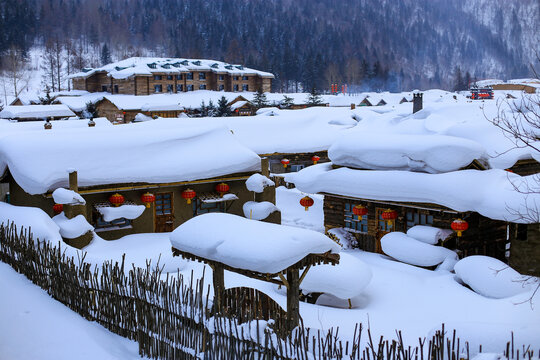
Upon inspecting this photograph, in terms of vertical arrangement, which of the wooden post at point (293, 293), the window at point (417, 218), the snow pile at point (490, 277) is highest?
the wooden post at point (293, 293)

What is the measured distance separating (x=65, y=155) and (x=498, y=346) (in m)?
15.5

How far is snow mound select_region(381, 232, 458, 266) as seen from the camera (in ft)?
55.7

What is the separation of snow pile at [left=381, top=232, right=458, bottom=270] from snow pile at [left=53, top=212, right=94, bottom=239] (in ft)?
30.2

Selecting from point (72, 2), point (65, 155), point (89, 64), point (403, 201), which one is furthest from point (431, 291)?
point (72, 2)

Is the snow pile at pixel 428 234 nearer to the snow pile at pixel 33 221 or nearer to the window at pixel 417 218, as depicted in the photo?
the window at pixel 417 218

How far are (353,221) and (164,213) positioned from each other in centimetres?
688

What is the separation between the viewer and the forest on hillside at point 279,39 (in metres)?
Answer: 115

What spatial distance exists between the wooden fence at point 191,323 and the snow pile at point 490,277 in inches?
220

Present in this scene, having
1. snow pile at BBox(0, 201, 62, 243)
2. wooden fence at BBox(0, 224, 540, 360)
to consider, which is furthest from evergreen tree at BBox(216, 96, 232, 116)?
wooden fence at BBox(0, 224, 540, 360)

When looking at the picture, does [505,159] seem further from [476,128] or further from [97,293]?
[97,293]

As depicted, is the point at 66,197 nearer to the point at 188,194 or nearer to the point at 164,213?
the point at 164,213

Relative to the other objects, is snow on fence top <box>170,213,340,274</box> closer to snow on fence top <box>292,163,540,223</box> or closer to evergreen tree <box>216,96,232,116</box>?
snow on fence top <box>292,163,540,223</box>

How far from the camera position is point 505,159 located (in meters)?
19.4

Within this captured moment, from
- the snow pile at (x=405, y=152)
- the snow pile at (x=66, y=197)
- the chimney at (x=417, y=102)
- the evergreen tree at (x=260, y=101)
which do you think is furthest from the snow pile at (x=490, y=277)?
the evergreen tree at (x=260, y=101)
